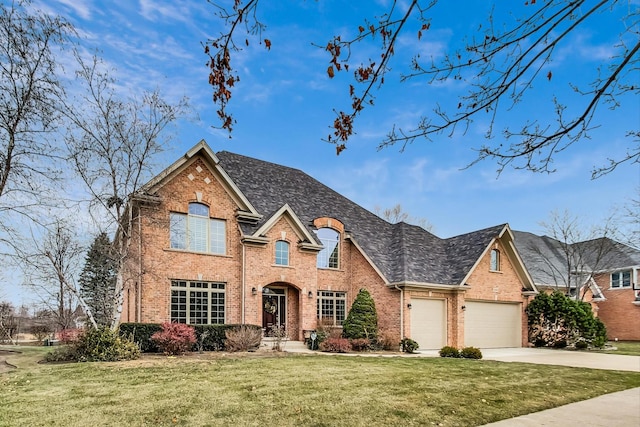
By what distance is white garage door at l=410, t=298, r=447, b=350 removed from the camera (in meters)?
20.0

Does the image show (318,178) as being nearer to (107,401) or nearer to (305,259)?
(305,259)

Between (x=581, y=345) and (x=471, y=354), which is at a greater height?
(x=471, y=354)

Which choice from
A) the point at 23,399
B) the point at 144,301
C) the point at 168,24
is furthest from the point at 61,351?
the point at 168,24

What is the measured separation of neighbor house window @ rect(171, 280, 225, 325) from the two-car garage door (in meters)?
8.70

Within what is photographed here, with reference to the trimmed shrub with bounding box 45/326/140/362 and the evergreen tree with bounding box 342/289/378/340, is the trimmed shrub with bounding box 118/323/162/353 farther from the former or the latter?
the evergreen tree with bounding box 342/289/378/340

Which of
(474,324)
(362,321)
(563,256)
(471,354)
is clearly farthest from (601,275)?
(362,321)

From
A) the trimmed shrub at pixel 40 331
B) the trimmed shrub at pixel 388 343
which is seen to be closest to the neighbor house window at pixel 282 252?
the trimmed shrub at pixel 388 343

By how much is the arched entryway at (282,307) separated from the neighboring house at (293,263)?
5cm

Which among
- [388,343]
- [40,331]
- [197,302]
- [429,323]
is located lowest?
[40,331]

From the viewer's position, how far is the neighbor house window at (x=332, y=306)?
21.6 meters

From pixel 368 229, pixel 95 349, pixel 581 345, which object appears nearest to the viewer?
pixel 95 349

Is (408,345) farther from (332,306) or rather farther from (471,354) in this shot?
(332,306)

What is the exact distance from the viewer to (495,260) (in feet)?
75.0

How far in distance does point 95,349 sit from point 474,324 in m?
16.9
